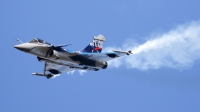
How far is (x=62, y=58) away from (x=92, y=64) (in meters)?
3.83

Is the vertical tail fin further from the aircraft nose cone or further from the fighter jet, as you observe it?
the aircraft nose cone

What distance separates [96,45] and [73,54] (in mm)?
4290

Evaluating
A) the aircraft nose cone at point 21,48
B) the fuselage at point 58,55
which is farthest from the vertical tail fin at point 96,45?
the aircraft nose cone at point 21,48

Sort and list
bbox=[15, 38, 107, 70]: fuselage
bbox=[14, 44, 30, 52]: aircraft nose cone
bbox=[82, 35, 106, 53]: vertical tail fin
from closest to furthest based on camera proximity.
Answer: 1. bbox=[14, 44, 30, 52]: aircraft nose cone
2. bbox=[15, 38, 107, 70]: fuselage
3. bbox=[82, 35, 106, 53]: vertical tail fin

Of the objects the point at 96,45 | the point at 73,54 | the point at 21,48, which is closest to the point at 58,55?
the point at 73,54

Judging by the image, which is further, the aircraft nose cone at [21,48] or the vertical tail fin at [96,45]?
the vertical tail fin at [96,45]

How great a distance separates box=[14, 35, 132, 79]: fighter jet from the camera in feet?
157

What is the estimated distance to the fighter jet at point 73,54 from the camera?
47719 millimetres

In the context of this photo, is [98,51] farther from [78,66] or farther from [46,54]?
[46,54]

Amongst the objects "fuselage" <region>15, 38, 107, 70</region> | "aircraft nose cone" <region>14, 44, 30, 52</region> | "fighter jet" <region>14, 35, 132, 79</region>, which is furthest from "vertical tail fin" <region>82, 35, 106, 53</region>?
"aircraft nose cone" <region>14, 44, 30, 52</region>

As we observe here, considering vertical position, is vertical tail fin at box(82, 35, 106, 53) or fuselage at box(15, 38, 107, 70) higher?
vertical tail fin at box(82, 35, 106, 53)

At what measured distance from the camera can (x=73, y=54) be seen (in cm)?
4922

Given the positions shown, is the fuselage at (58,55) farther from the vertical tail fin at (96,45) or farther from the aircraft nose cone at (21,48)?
the vertical tail fin at (96,45)

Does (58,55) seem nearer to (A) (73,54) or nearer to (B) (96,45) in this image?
(A) (73,54)
